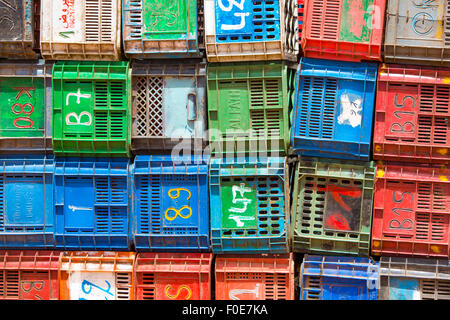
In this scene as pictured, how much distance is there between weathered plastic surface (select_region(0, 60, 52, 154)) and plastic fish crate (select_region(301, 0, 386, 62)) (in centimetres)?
281

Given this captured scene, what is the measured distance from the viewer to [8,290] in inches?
283

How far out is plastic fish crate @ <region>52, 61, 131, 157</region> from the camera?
699 cm

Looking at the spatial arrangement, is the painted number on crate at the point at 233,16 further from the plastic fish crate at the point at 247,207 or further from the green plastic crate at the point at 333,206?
the green plastic crate at the point at 333,206

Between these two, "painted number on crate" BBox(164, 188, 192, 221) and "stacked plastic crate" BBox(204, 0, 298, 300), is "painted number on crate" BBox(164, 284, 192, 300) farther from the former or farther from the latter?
"painted number on crate" BBox(164, 188, 192, 221)

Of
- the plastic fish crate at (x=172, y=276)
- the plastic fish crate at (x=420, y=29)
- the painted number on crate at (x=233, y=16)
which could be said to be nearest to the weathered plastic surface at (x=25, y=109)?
the plastic fish crate at (x=172, y=276)

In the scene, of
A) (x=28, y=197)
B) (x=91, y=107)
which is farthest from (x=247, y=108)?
(x=28, y=197)

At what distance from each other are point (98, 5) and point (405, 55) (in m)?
3.21

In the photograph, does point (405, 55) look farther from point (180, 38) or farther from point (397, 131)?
point (180, 38)

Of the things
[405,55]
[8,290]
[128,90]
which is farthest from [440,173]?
[8,290]

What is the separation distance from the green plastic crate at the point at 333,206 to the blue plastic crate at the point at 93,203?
1.84 m

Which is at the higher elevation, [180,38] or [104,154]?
[180,38]

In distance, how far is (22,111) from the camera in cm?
711

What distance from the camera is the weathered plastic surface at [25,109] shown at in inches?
279

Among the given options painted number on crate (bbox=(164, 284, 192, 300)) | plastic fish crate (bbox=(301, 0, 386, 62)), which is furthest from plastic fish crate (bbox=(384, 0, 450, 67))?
painted number on crate (bbox=(164, 284, 192, 300))
